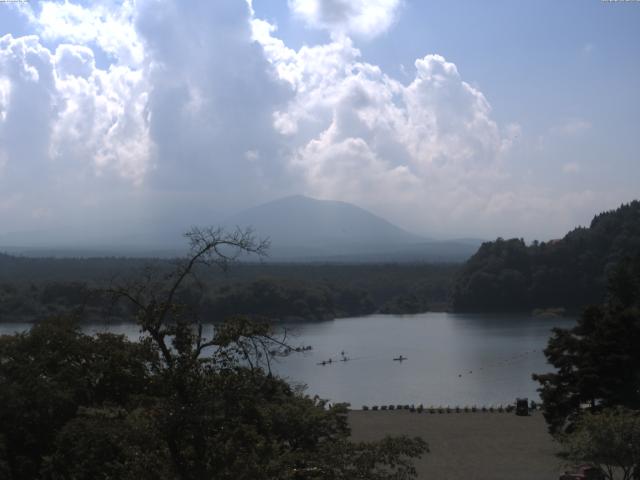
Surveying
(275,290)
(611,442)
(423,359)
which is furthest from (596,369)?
(275,290)

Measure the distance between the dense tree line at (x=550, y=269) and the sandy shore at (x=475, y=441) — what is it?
4152 cm

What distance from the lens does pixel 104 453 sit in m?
6.59

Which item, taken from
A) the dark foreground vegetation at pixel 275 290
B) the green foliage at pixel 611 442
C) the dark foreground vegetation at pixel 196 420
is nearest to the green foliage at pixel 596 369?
the green foliage at pixel 611 442

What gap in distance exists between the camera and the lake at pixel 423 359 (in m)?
26.2

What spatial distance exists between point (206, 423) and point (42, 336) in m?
6.09

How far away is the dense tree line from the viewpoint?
57688 mm

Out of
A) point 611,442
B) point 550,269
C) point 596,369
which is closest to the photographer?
point 611,442

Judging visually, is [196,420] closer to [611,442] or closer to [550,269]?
[611,442]

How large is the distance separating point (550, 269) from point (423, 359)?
26137mm

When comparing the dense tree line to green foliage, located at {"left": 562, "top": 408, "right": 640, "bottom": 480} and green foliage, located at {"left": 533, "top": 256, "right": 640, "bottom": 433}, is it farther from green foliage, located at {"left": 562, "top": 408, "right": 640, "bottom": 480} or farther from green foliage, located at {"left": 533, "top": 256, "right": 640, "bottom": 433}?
green foliage, located at {"left": 562, "top": 408, "right": 640, "bottom": 480}

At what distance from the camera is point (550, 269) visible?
58844mm

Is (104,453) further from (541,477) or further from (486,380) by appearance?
(486,380)

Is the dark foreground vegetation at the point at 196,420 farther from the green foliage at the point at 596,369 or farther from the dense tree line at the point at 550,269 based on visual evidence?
the dense tree line at the point at 550,269

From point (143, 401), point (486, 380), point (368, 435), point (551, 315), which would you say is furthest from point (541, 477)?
point (551, 315)
